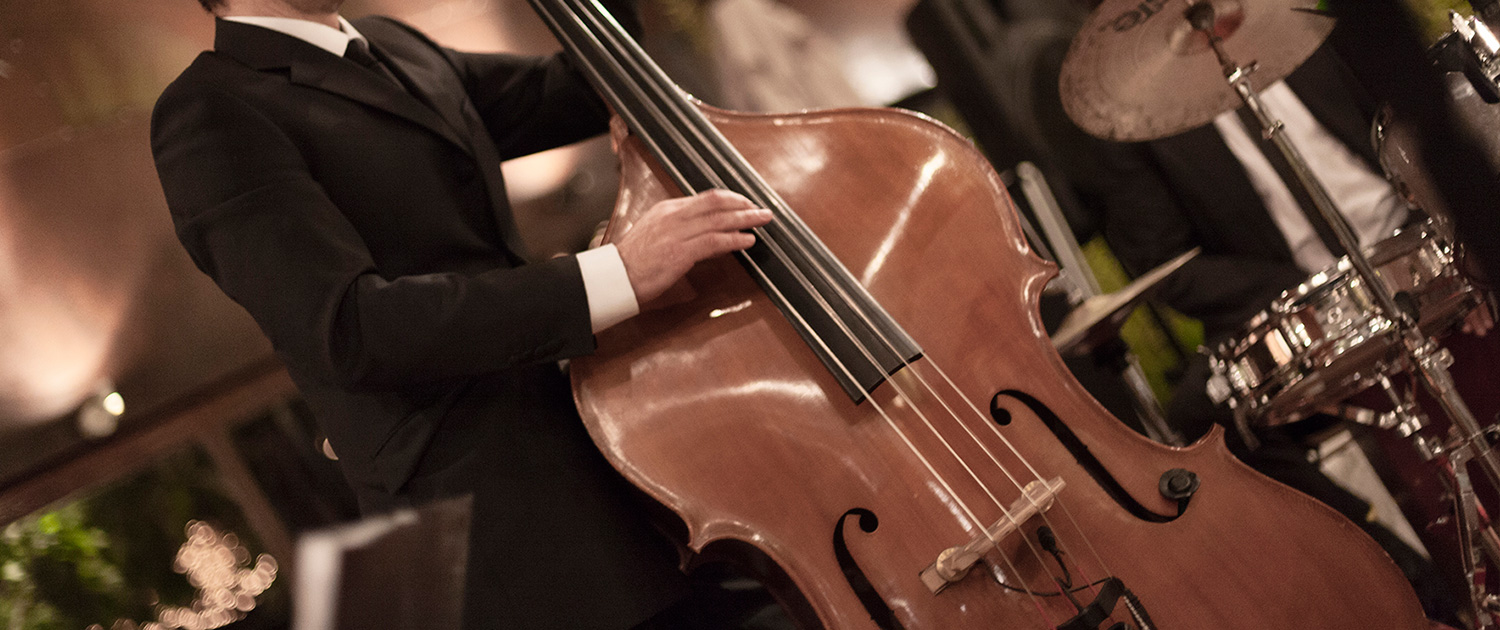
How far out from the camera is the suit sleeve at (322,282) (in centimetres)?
106

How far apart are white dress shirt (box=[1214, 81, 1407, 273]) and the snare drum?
1.04 m

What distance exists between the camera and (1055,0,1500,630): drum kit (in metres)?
1.43

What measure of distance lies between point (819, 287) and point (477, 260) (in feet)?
1.73

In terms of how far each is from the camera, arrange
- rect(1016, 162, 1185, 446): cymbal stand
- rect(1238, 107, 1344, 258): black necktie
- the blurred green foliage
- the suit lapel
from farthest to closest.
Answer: rect(1238, 107, 1344, 258): black necktie, the blurred green foliage, rect(1016, 162, 1185, 446): cymbal stand, the suit lapel

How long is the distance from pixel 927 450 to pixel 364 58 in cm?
103

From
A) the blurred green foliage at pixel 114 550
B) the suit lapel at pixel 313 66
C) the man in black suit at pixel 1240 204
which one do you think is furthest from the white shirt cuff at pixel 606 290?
the blurred green foliage at pixel 114 550

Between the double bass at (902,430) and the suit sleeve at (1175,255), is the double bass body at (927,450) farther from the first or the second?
the suit sleeve at (1175,255)

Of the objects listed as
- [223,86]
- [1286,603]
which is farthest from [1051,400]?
[223,86]

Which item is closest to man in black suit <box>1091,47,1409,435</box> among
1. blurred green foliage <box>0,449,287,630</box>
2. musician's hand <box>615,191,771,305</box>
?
musician's hand <box>615,191,771,305</box>

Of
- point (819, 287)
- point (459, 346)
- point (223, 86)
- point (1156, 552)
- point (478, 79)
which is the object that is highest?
point (223, 86)

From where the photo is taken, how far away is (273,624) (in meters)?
2.47

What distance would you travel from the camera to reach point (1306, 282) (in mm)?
1654

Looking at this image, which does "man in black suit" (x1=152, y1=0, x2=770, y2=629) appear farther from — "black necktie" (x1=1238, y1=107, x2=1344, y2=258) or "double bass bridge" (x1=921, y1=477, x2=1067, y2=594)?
"black necktie" (x1=1238, y1=107, x2=1344, y2=258)

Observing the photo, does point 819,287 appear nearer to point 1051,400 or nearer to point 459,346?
point 1051,400
